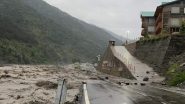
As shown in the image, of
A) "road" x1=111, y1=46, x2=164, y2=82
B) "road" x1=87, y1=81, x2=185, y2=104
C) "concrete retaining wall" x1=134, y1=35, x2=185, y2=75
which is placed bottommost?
"road" x1=87, y1=81, x2=185, y2=104

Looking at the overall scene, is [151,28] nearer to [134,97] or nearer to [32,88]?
[32,88]

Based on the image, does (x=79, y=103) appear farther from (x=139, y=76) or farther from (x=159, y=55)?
(x=159, y=55)

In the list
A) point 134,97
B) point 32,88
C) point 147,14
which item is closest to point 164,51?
point 32,88

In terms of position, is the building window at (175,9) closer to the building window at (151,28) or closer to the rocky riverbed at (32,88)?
the building window at (151,28)

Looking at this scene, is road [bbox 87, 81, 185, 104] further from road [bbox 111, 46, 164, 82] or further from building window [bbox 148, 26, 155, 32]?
building window [bbox 148, 26, 155, 32]

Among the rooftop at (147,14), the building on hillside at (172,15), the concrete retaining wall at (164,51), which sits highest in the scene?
the rooftop at (147,14)

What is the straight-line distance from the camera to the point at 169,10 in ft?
284

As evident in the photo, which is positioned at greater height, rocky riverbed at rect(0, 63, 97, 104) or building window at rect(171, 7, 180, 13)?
building window at rect(171, 7, 180, 13)

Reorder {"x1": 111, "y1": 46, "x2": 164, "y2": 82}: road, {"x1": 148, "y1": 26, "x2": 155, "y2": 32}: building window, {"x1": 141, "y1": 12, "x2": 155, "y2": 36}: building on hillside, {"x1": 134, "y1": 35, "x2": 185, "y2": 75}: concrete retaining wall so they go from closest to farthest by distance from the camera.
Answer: {"x1": 111, "y1": 46, "x2": 164, "y2": 82}: road < {"x1": 134, "y1": 35, "x2": 185, "y2": 75}: concrete retaining wall < {"x1": 148, "y1": 26, "x2": 155, "y2": 32}: building window < {"x1": 141, "y1": 12, "x2": 155, "y2": 36}: building on hillside

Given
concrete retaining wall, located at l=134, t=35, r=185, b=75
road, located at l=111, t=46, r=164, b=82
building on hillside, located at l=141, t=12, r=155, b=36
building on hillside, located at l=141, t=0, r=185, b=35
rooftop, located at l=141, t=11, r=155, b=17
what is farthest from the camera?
rooftop, located at l=141, t=11, r=155, b=17

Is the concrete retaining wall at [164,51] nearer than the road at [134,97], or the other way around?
the road at [134,97]

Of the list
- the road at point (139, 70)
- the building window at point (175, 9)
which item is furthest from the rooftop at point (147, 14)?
the road at point (139, 70)

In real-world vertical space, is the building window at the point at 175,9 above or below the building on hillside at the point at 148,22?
below

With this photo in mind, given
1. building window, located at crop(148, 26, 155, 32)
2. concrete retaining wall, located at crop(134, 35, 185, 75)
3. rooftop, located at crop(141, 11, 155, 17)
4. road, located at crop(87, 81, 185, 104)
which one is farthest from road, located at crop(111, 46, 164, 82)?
rooftop, located at crop(141, 11, 155, 17)
